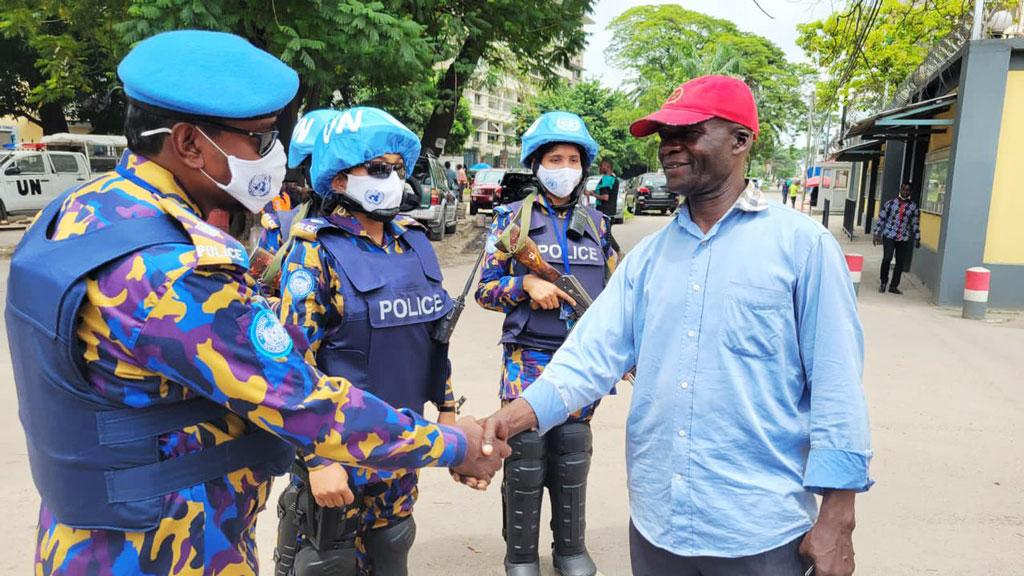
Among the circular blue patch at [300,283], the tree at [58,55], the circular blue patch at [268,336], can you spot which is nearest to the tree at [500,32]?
the tree at [58,55]

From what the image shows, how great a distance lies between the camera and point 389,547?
2615mm

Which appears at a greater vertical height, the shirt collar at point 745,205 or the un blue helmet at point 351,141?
the un blue helmet at point 351,141

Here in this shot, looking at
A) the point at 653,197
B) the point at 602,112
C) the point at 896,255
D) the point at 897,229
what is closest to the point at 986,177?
the point at 897,229

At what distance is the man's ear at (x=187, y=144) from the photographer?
63.1 inches

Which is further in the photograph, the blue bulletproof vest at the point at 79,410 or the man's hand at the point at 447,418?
the man's hand at the point at 447,418

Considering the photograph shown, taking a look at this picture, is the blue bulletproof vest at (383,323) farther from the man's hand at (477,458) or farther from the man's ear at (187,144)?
the man's ear at (187,144)

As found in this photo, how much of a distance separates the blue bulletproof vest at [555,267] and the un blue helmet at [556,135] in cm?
26

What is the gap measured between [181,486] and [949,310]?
11.4 meters

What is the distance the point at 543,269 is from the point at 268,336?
6.08 feet

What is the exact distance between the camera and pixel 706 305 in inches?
76.0

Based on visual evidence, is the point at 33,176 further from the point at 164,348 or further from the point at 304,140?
the point at 164,348

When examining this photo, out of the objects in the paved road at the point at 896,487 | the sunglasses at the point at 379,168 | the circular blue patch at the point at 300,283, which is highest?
the sunglasses at the point at 379,168

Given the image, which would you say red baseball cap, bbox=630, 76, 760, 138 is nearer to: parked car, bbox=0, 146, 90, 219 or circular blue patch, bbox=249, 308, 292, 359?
circular blue patch, bbox=249, 308, 292, 359

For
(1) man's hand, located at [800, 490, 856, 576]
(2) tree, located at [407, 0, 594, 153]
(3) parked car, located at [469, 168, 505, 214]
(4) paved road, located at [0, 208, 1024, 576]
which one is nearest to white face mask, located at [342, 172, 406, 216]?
(1) man's hand, located at [800, 490, 856, 576]
